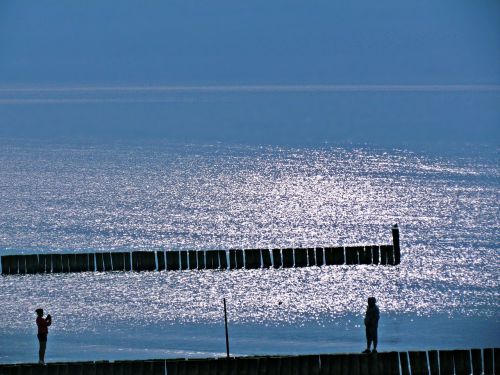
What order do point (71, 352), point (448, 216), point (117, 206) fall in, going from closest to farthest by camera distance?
point (71, 352) < point (448, 216) < point (117, 206)

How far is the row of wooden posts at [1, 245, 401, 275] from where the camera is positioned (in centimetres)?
5850

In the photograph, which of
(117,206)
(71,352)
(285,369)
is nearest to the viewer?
(285,369)

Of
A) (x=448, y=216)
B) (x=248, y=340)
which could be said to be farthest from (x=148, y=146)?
(x=248, y=340)

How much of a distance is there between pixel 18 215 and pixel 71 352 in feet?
144

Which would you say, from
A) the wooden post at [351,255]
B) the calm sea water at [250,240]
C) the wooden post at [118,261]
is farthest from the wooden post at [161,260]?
the wooden post at [351,255]

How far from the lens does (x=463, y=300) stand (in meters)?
55.3

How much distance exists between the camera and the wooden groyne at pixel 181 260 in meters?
58.5

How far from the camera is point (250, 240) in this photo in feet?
252

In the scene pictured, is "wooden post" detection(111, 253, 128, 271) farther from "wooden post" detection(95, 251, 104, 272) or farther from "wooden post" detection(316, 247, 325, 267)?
"wooden post" detection(316, 247, 325, 267)

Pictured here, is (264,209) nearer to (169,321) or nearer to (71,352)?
(169,321)

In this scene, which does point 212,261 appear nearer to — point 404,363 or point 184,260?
point 184,260

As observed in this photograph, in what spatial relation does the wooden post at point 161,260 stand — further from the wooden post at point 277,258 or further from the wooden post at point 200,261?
the wooden post at point 277,258

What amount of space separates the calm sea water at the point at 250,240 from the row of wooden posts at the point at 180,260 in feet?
1.70


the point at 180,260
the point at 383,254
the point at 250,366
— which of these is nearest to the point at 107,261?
the point at 180,260
